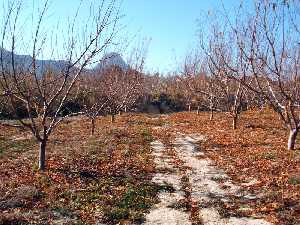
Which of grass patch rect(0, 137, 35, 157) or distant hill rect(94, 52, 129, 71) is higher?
distant hill rect(94, 52, 129, 71)

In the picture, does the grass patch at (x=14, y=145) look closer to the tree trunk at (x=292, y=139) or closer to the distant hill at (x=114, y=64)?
the distant hill at (x=114, y=64)

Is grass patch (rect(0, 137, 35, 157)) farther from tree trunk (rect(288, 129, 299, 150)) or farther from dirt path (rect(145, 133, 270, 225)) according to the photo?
tree trunk (rect(288, 129, 299, 150))

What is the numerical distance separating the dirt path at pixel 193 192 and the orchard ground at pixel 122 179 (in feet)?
0.42

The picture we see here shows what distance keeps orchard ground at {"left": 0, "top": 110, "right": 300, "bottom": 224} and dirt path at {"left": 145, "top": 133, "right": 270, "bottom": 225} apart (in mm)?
127

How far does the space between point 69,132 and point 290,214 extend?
Result: 77.5 feet

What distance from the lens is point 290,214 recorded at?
12719 mm

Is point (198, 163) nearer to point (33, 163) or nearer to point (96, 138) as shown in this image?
point (33, 163)

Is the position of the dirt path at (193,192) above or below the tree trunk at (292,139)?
below

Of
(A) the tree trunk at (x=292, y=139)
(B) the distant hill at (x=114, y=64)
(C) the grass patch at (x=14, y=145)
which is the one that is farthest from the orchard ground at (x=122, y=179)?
(B) the distant hill at (x=114, y=64)

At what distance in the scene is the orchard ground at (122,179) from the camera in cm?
1303

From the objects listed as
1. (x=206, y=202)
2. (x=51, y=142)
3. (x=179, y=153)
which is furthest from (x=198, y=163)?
(x=51, y=142)

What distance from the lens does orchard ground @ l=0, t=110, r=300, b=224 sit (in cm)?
1303

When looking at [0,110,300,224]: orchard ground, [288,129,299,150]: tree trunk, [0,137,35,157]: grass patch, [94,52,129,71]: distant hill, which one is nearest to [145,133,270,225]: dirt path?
[0,110,300,224]: orchard ground

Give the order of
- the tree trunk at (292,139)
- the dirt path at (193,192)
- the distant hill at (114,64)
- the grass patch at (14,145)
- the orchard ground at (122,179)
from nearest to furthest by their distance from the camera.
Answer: the dirt path at (193,192) < the orchard ground at (122,179) < the tree trunk at (292,139) < the grass patch at (14,145) < the distant hill at (114,64)
